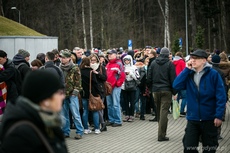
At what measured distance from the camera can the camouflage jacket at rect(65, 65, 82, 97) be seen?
10.9 meters

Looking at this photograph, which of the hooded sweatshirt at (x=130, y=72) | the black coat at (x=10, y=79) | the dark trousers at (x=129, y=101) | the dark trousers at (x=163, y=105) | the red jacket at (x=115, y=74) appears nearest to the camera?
the black coat at (x=10, y=79)

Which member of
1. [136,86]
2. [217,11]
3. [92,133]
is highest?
[217,11]

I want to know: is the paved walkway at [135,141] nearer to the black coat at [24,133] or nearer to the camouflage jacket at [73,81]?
the camouflage jacket at [73,81]

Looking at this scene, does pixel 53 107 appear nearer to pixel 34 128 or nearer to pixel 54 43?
pixel 34 128

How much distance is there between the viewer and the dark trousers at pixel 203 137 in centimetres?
710

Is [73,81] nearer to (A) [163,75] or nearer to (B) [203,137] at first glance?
(A) [163,75]

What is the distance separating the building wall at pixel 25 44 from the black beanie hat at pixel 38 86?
18.1 metres

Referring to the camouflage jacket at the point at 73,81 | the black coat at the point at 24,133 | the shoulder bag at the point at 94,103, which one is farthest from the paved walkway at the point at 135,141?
the black coat at the point at 24,133

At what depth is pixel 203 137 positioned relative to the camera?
718 centimetres

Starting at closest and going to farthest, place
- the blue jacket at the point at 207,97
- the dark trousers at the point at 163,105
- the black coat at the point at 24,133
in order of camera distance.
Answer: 1. the black coat at the point at 24,133
2. the blue jacket at the point at 207,97
3. the dark trousers at the point at 163,105

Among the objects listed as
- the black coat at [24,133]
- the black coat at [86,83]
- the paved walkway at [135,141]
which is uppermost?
the black coat at [24,133]

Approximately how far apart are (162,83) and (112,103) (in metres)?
3.07

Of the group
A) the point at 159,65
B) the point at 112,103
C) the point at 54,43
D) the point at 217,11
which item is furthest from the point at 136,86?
the point at 217,11

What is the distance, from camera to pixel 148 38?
67438 millimetres
